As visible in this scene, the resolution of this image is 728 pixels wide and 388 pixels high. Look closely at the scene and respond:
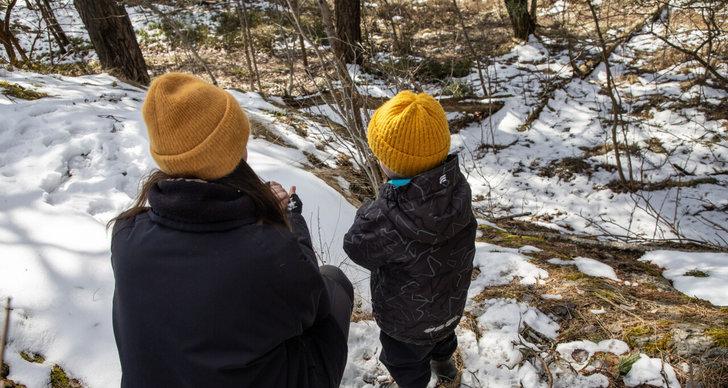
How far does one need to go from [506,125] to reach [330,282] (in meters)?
6.17

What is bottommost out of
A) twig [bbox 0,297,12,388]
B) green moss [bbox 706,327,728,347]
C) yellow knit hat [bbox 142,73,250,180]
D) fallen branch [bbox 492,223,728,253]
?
fallen branch [bbox 492,223,728,253]

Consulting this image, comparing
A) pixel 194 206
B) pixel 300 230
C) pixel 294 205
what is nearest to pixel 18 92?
pixel 294 205

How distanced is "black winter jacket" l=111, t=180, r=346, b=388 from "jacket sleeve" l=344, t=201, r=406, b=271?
45 cm

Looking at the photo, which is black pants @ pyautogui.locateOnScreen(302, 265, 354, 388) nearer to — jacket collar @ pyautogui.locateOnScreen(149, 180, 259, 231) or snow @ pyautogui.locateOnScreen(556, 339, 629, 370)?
jacket collar @ pyautogui.locateOnScreen(149, 180, 259, 231)

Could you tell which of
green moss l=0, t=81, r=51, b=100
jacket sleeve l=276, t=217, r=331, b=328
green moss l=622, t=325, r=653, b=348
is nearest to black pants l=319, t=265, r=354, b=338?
jacket sleeve l=276, t=217, r=331, b=328

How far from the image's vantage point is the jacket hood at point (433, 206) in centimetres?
136

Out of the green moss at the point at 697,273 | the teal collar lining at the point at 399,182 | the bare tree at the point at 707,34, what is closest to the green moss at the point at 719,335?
the green moss at the point at 697,273

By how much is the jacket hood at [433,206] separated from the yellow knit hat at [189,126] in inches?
25.6

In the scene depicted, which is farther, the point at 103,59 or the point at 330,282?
the point at 103,59

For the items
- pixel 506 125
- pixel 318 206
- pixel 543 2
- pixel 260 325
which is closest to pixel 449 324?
pixel 260 325

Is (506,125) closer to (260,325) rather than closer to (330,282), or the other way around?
(330,282)

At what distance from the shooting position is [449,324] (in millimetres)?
1666

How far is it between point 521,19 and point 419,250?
31.3ft

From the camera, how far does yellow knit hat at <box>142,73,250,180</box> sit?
1.04 m
